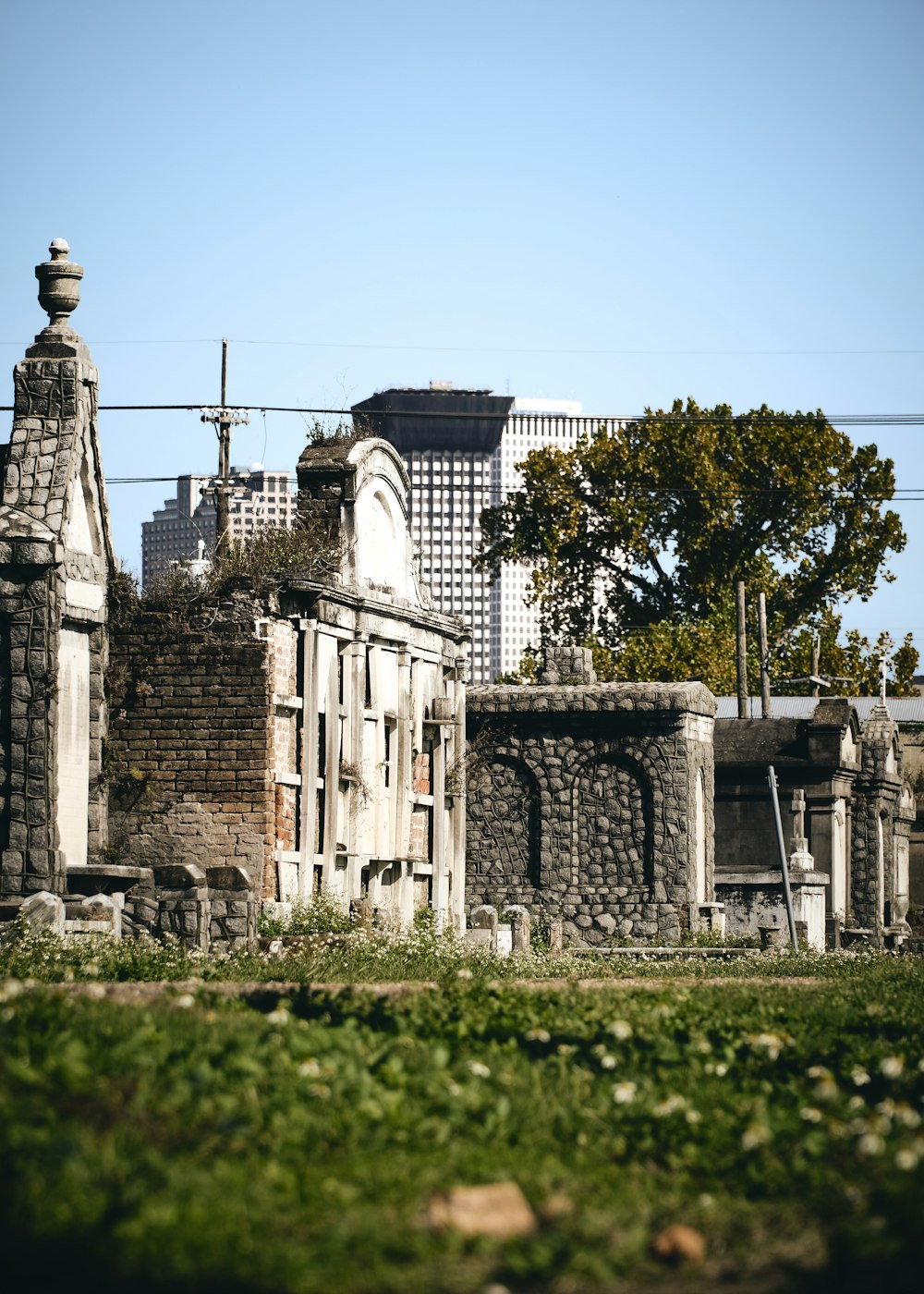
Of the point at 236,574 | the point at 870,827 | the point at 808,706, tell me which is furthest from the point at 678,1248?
the point at 808,706

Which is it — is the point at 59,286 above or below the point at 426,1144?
above

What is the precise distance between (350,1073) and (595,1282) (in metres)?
2.39

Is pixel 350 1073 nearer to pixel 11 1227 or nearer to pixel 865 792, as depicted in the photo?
pixel 11 1227

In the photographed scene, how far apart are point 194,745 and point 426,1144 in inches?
507

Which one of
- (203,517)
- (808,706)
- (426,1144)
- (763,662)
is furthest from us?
(203,517)

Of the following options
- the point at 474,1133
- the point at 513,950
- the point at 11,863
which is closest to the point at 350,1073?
the point at 474,1133

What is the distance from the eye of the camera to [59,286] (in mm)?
18094

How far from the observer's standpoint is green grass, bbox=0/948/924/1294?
5387 millimetres

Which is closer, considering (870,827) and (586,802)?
(586,802)

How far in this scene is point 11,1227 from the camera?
5352mm

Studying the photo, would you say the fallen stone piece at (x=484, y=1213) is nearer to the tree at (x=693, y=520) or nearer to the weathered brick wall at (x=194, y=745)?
the weathered brick wall at (x=194, y=745)

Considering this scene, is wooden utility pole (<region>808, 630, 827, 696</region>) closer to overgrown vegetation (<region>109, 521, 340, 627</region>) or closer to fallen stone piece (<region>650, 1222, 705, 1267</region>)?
overgrown vegetation (<region>109, 521, 340, 627</region>)

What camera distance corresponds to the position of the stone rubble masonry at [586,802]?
2584 centimetres

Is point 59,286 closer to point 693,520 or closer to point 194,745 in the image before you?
point 194,745
